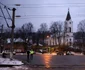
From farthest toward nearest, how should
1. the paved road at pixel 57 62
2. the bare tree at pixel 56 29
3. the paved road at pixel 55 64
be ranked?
the bare tree at pixel 56 29
the paved road at pixel 57 62
the paved road at pixel 55 64

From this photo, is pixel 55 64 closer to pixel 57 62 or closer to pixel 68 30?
pixel 57 62

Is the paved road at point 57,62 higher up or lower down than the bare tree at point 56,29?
lower down

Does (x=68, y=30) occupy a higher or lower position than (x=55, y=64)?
higher

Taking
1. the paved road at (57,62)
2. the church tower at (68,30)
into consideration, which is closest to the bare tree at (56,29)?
the church tower at (68,30)

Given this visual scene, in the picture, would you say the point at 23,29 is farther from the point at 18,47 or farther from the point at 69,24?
the point at 18,47

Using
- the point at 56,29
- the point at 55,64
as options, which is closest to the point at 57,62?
the point at 55,64

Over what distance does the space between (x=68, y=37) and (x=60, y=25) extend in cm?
1097

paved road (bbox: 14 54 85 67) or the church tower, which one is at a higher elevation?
the church tower

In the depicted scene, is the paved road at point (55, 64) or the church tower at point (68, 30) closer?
the paved road at point (55, 64)

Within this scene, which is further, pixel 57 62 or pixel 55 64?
pixel 57 62

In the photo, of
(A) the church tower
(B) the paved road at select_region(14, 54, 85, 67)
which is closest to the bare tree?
(A) the church tower

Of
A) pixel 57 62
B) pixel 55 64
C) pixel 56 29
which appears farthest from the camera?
pixel 56 29

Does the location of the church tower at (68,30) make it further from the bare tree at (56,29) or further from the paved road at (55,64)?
the paved road at (55,64)

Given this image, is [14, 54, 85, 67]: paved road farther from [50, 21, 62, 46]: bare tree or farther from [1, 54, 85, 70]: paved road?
[50, 21, 62, 46]: bare tree
